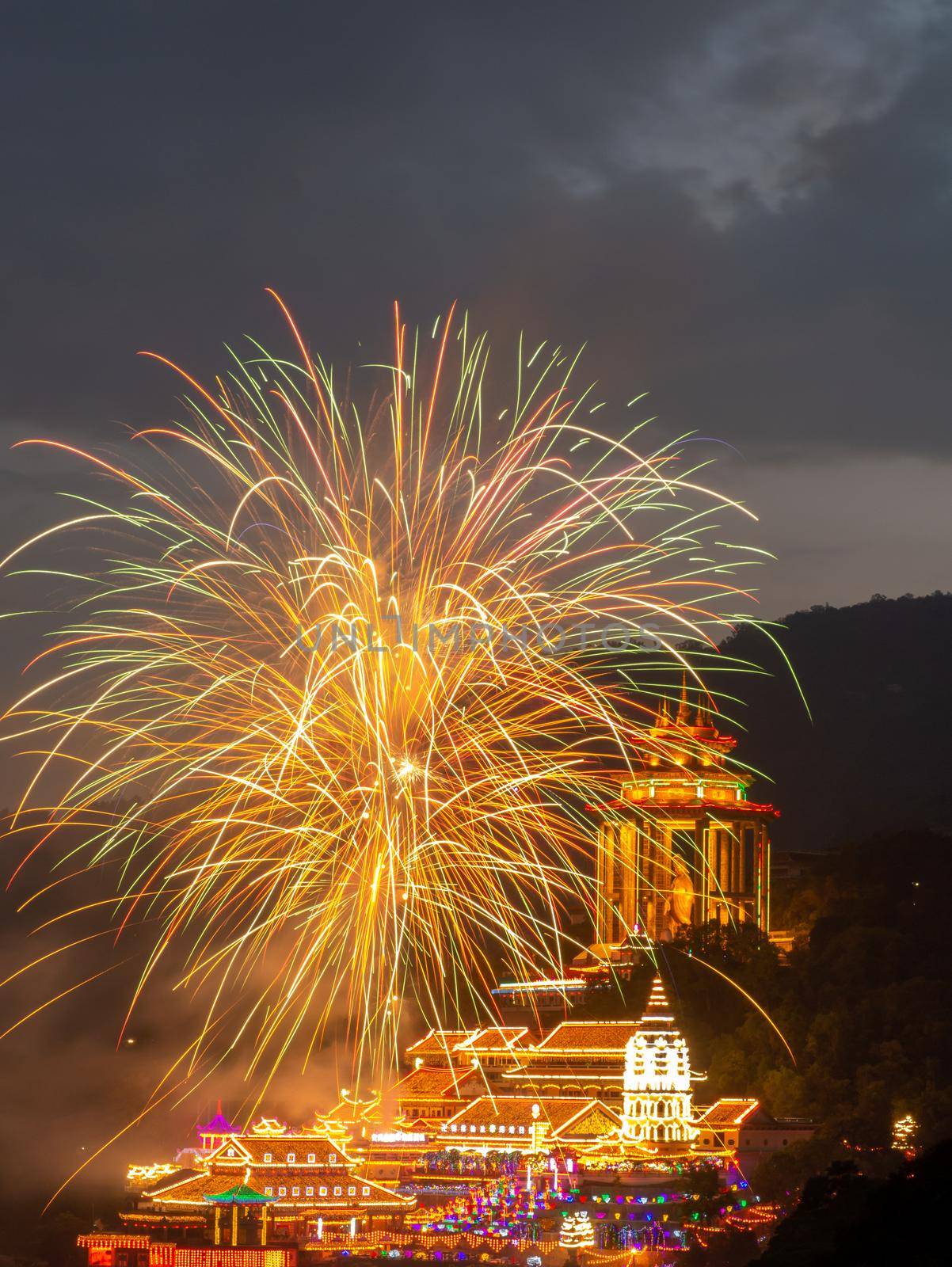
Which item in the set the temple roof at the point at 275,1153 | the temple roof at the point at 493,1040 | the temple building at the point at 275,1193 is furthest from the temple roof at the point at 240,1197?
the temple roof at the point at 493,1040

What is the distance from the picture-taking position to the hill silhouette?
5384 inches

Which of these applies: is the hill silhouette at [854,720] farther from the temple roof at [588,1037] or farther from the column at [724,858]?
the temple roof at [588,1037]

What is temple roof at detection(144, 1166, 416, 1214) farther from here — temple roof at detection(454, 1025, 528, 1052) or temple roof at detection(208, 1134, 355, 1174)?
temple roof at detection(454, 1025, 528, 1052)

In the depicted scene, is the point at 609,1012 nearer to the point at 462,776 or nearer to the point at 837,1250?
the point at 462,776

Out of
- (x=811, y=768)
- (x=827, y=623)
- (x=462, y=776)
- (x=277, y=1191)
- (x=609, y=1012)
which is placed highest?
(x=827, y=623)

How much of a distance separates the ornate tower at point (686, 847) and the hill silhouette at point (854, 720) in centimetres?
3404

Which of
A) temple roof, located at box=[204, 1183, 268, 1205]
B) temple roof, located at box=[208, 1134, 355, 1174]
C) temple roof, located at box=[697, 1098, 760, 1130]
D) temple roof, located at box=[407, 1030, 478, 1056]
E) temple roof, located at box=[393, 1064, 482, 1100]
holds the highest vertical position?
temple roof, located at box=[407, 1030, 478, 1056]

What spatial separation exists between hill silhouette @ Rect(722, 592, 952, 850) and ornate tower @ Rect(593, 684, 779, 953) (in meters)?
34.0

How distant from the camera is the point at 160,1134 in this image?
91.1 metres

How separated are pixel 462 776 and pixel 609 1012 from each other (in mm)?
33369

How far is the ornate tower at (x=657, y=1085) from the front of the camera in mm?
68562

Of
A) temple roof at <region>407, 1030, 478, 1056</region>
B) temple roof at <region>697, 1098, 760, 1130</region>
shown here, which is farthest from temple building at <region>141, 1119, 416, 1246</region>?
temple roof at <region>407, 1030, 478, 1056</region>

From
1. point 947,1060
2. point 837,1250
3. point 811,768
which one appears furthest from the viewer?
point 811,768

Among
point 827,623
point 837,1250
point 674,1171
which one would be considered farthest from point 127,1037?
point 827,623
